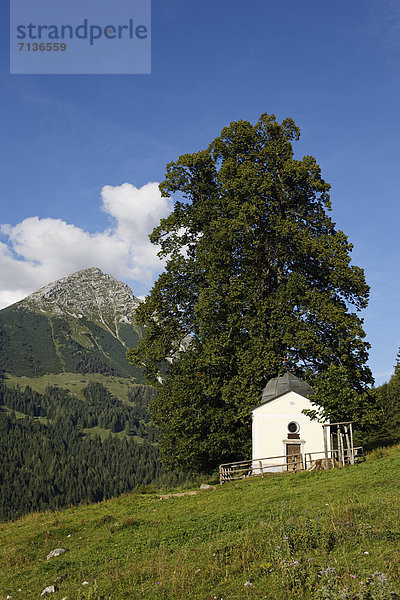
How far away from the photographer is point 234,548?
12938 millimetres

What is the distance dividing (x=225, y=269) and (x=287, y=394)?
33.5 feet

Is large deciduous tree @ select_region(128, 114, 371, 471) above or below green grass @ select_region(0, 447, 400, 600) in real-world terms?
above

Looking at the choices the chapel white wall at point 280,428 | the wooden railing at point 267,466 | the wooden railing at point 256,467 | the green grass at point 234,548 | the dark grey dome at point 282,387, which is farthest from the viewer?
the chapel white wall at point 280,428

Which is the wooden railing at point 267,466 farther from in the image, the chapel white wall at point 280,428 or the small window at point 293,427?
the small window at point 293,427

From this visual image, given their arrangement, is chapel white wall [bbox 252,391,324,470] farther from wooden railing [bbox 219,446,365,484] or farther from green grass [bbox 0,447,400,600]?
green grass [bbox 0,447,400,600]

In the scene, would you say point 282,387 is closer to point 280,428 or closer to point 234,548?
point 280,428

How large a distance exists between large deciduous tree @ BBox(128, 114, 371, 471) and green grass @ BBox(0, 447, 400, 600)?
422 inches

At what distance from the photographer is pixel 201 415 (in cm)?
Answer: 3559

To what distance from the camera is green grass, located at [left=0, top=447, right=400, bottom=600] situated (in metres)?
10.4

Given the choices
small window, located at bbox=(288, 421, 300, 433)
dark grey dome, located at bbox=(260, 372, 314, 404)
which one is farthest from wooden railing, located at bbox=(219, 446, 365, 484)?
dark grey dome, located at bbox=(260, 372, 314, 404)

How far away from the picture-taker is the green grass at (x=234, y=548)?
1038cm

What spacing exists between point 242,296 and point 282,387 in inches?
284

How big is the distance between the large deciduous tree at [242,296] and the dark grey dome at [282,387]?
2.22 feet

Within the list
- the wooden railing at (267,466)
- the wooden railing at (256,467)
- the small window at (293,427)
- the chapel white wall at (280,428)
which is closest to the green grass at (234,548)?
the wooden railing at (267,466)
